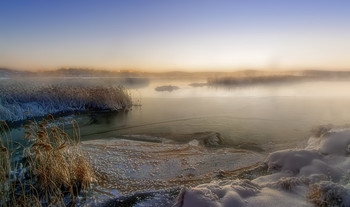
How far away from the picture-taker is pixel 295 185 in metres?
4.01

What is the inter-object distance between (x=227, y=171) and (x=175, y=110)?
8.15 meters

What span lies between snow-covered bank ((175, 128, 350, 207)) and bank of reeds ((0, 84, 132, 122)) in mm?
11090

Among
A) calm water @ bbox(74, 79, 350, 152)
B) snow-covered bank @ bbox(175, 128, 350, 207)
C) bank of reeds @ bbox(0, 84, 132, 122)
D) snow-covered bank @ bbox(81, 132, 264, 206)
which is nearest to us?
snow-covered bank @ bbox(175, 128, 350, 207)

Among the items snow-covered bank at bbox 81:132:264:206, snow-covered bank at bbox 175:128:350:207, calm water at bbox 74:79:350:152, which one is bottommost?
snow-covered bank at bbox 81:132:264:206

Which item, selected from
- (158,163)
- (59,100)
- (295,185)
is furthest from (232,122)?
(59,100)

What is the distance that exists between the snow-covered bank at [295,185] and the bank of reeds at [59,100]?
36.4 feet

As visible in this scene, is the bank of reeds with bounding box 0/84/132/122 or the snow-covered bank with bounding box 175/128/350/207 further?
the bank of reeds with bounding box 0/84/132/122

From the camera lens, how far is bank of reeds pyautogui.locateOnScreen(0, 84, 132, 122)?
493 inches

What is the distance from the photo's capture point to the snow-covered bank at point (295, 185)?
3455 mm

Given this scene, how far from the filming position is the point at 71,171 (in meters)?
4.76

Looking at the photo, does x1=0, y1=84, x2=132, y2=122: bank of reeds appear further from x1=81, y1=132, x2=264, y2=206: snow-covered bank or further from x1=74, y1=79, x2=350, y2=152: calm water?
x1=81, y1=132, x2=264, y2=206: snow-covered bank

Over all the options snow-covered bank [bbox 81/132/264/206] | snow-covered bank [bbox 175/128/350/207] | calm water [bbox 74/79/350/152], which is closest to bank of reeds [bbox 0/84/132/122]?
calm water [bbox 74/79/350/152]


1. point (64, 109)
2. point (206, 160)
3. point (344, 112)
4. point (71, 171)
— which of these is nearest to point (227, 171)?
point (206, 160)

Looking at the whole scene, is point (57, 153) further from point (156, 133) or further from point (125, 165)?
point (156, 133)
